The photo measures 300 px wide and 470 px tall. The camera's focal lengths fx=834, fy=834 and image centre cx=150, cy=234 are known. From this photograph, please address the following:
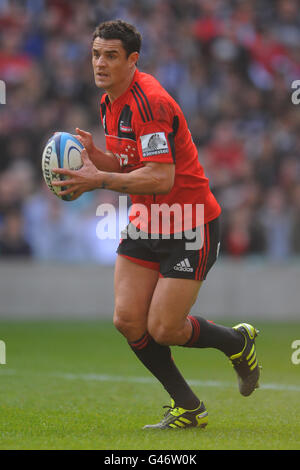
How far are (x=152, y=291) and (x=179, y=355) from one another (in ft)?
14.5

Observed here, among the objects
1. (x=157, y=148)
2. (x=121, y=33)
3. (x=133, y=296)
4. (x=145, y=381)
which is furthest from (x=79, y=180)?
(x=145, y=381)

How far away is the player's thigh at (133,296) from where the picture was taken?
17.5ft

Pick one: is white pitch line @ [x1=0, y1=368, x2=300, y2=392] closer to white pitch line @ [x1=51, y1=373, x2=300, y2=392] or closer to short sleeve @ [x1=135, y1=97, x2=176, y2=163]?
white pitch line @ [x1=51, y1=373, x2=300, y2=392]

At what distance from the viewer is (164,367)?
549cm

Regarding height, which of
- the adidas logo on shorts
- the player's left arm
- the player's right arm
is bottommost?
the adidas logo on shorts

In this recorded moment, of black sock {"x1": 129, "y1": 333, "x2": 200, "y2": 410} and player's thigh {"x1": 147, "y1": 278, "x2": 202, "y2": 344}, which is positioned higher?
player's thigh {"x1": 147, "y1": 278, "x2": 202, "y2": 344}

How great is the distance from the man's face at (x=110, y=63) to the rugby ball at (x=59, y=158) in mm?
443

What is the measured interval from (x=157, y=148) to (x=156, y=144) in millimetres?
25

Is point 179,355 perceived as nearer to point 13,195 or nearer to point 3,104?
point 13,195

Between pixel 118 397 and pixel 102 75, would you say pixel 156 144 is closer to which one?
pixel 102 75

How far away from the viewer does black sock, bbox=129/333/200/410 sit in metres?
5.45

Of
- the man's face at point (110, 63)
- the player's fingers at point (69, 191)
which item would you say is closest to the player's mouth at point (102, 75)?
the man's face at point (110, 63)

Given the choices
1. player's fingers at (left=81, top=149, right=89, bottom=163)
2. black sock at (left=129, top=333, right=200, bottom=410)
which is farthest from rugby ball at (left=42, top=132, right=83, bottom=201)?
black sock at (left=129, top=333, right=200, bottom=410)
